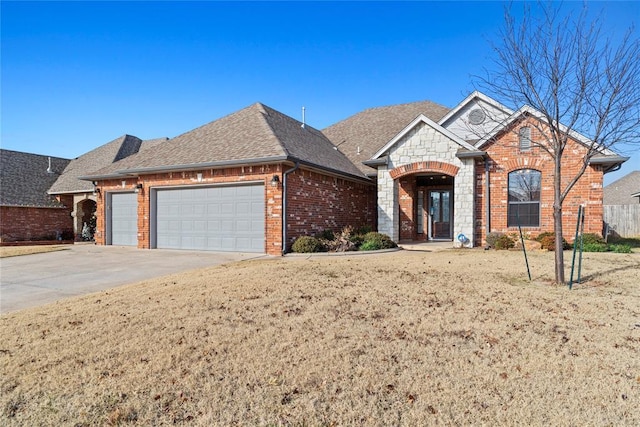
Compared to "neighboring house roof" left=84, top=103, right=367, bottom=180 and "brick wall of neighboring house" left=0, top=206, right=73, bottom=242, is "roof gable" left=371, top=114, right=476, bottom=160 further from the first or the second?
"brick wall of neighboring house" left=0, top=206, right=73, bottom=242

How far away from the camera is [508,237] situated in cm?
1320

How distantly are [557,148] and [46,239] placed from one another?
23995mm

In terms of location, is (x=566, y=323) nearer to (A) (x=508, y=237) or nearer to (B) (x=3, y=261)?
(A) (x=508, y=237)

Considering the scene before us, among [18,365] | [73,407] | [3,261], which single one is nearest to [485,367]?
[73,407]

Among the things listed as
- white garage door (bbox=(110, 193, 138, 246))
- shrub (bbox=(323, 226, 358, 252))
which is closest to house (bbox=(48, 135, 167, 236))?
white garage door (bbox=(110, 193, 138, 246))

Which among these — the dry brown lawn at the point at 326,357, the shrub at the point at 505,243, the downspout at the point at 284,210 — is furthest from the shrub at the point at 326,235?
the dry brown lawn at the point at 326,357

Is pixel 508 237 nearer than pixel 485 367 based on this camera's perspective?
No

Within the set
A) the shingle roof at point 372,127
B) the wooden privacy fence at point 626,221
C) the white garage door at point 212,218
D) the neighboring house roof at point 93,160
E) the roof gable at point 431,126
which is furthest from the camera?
the wooden privacy fence at point 626,221

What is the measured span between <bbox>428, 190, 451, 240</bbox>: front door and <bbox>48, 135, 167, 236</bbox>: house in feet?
55.7

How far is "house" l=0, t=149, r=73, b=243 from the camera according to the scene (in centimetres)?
1934

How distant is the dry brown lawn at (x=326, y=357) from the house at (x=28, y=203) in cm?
1755

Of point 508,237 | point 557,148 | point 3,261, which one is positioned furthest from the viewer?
point 508,237

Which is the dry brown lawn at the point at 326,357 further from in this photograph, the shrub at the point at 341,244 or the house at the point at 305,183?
the house at the point at 305,183

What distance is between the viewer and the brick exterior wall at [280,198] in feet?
40.9
